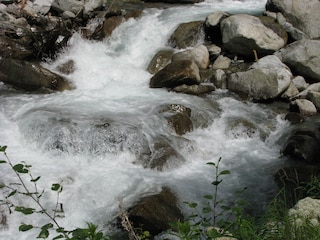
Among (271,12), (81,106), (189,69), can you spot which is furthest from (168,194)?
(271,12)

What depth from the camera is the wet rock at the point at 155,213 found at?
422 cm

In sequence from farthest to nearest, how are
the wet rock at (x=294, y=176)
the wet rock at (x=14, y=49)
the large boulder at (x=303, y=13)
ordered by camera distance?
1. the large boulder at (x=303, y=13)
2. the wet rock at (x=14, y=49)
3. the wet rock at (x=294, y=176)

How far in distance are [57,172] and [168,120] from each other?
6.81 ft

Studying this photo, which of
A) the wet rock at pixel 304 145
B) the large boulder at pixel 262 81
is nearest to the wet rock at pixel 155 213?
the wet rock at pixel 304 145

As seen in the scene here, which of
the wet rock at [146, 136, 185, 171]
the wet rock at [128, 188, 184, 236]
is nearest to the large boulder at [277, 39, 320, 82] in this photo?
the wet rock at [146, 136, 185, 171]

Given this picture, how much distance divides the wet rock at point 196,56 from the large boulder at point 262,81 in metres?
0.95

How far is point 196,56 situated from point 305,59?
2331 mm

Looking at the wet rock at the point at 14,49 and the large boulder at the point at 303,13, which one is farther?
the large boulder at the point at 303,13

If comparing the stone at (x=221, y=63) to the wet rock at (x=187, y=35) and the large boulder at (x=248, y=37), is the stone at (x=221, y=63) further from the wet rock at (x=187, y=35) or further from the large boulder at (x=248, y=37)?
the wet rock at (x=187, y=35)

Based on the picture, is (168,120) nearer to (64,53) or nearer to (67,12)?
(64,53)

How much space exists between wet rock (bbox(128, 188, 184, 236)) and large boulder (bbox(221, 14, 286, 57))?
5.37 m

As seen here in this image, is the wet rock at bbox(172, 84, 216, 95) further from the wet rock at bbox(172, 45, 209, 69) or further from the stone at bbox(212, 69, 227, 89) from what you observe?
the wet rock at bbox(172, 45, 209, 69)

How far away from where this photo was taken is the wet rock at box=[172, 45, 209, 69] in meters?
8.90

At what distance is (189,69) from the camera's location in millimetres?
8055
